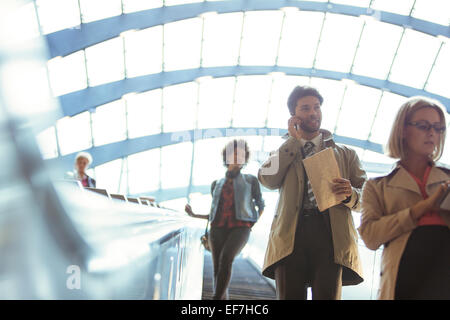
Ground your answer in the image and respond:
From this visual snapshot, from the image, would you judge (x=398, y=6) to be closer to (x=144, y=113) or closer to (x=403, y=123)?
(x=144, y=113)

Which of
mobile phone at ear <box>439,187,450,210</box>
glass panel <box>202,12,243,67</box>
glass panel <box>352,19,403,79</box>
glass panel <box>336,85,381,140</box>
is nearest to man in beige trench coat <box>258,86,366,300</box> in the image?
mobile phone at ear <box>439,187,450,210</box>

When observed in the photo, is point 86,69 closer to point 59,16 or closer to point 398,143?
point 59,16

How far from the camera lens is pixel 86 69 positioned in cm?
1720

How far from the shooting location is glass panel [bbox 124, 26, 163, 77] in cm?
1734

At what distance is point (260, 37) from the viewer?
1888 centimetres

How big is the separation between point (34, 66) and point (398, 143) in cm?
176

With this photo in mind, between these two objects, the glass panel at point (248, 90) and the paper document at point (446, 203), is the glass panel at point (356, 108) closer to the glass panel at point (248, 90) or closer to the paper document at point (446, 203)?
the glass panel at point (248, 90)

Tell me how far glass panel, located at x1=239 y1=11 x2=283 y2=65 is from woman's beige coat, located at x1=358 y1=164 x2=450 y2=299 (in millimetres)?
16679

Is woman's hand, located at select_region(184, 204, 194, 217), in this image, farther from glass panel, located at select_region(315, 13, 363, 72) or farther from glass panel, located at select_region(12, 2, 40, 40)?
glass panel, located at select_region(315, 13, 363, 72)

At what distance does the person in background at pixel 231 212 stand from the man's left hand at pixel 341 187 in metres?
1.48

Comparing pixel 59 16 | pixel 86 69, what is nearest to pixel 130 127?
pixel 86 69

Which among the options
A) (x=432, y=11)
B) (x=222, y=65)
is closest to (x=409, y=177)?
(x=432, y=11)

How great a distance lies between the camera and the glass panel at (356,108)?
2002cm
